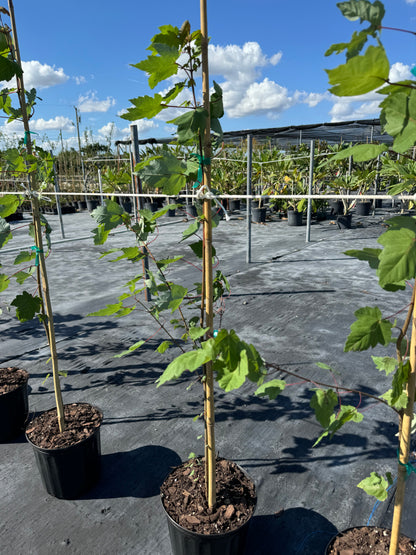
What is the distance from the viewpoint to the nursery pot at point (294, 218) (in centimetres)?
1123

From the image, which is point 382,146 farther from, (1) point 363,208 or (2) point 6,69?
(1) point 363,208

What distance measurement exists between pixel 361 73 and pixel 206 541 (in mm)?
1573

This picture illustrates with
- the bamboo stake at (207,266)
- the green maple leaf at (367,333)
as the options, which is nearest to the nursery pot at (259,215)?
the bamboo stake at (207,266)

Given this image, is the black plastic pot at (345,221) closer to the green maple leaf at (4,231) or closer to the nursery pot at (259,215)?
the nursery pot at (259,215)

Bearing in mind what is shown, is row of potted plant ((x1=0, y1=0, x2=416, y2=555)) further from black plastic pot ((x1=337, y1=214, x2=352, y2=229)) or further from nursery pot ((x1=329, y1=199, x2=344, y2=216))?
nursery pot ((x1=329, y1=199, x2=344, y2=216))

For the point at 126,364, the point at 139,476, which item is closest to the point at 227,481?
the point at 139,476

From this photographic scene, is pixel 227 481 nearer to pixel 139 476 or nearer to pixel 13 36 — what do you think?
pixel 139 476

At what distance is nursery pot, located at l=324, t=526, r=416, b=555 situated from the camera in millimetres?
1372

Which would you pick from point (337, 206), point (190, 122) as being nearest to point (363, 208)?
point (337, 206)

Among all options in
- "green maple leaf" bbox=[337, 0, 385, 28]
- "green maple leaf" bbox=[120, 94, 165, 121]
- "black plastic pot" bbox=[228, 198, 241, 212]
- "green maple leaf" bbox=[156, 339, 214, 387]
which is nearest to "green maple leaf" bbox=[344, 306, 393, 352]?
"green maple leaf" bbox=[156, 339, 214, 387]

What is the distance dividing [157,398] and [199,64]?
228 centimetres

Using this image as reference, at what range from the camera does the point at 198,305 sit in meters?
1.48

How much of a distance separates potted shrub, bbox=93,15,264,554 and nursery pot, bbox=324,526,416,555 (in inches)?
13.1

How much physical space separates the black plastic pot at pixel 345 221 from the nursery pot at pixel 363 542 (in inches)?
379
